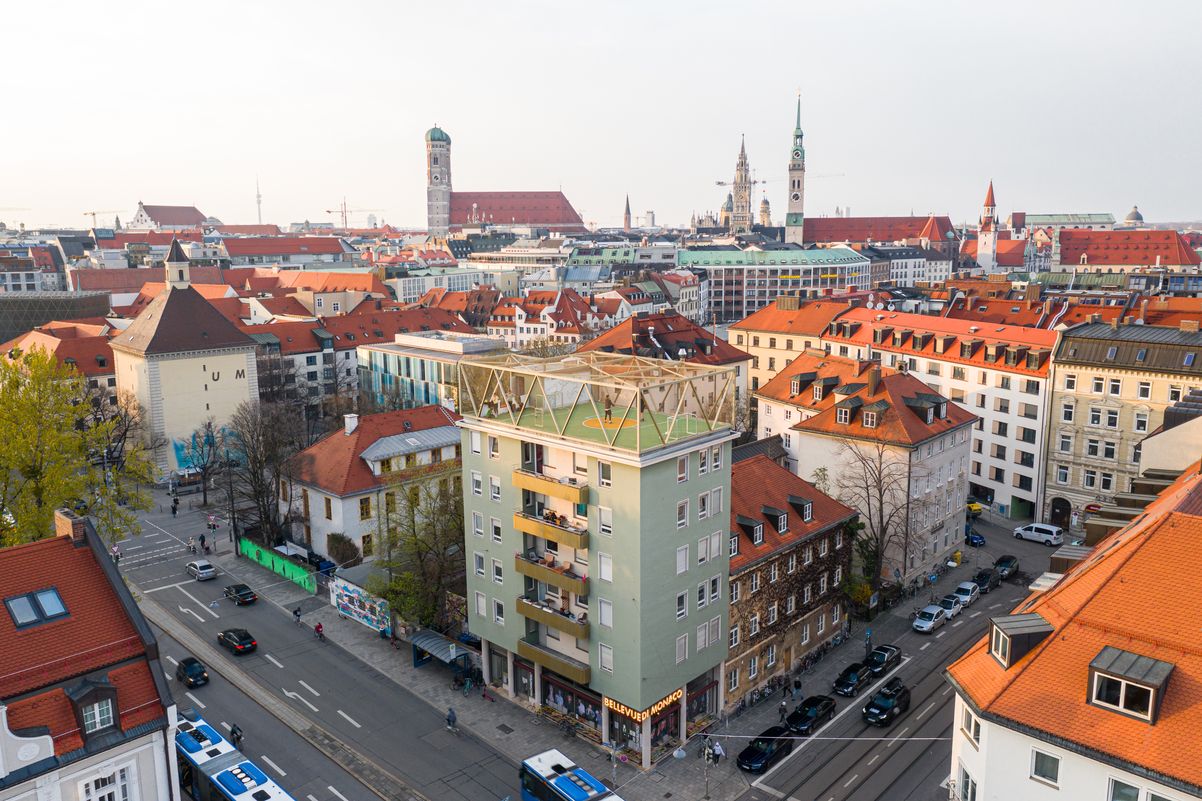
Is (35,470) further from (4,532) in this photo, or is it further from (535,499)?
(535,499)

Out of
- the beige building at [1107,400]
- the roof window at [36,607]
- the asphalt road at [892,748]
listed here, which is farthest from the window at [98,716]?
the beige building at [1107,400]

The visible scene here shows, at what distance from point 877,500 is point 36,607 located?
46.9 m

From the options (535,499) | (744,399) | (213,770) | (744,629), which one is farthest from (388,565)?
(744,399)

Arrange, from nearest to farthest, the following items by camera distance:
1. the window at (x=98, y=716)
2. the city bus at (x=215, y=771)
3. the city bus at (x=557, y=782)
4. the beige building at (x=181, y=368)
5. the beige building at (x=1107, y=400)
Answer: the window at (x=98, y=716)
the city bus at (x=215, y=771)
the city bus at (x=557, y=782)
the beige building at (x=1107, y=400)
the beige building at (x=181, y=368)

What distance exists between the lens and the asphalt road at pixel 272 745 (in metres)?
38.3

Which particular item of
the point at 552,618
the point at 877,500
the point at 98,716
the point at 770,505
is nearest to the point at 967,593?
the point at 877,500

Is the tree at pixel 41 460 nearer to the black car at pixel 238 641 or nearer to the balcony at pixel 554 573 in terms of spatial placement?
the black car at pixel 238 641

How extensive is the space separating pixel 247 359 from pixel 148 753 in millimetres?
67966

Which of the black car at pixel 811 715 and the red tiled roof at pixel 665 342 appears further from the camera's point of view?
the red tiled roof at pixel 665 342

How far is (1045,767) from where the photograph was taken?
24.6 metres

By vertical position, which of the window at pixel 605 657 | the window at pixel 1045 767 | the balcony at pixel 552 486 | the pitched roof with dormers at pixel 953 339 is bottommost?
the window at pixel 605 657

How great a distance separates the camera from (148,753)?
98.7 ft

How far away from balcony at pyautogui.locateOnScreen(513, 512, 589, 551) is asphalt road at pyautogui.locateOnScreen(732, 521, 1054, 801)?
42.7 ft

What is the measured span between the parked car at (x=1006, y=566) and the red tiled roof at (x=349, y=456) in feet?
137
